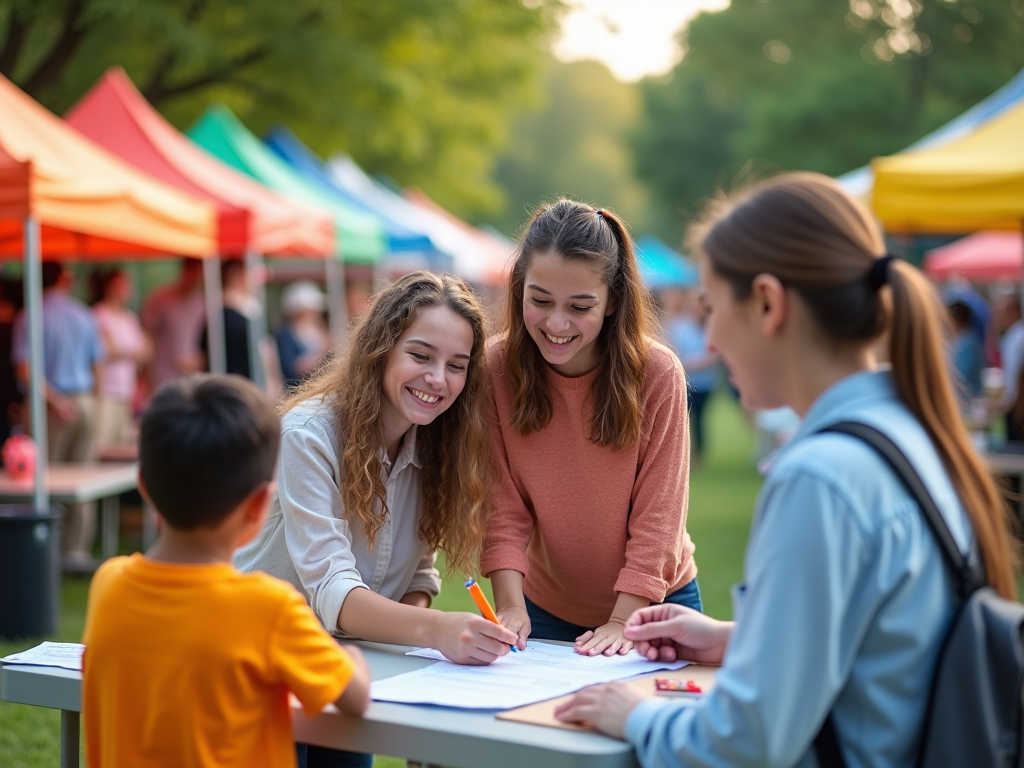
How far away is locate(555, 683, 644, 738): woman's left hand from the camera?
1744 millimetres

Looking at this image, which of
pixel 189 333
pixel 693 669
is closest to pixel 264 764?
pixel 693 669

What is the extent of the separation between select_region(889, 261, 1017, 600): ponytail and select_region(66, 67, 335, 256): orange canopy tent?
288 inches

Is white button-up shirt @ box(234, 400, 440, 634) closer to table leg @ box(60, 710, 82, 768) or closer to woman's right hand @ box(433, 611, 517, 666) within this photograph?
woman's right hand @ box(433, 611, 517, 666)

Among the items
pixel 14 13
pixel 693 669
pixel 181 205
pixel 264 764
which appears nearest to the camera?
pixel 264 764

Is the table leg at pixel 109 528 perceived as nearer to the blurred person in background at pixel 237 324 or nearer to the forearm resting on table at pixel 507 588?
the blurred person in background at pixel 237 324

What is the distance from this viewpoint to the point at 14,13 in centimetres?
1275

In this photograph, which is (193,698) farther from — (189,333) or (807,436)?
(189,333)

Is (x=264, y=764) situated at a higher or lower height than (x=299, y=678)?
lower

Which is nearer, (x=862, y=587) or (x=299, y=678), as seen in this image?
(x=862, y=587)

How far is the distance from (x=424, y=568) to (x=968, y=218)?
5.40 m

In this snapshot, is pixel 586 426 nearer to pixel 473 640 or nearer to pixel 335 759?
pixel 473 640

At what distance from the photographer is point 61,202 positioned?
580 cm

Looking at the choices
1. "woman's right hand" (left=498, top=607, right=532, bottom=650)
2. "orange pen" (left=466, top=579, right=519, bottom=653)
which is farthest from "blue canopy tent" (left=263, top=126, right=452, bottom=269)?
"orange pen" (left=466, top=579, right=519, bottom=653)

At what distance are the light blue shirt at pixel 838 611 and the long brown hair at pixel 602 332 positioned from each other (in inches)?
40.7
